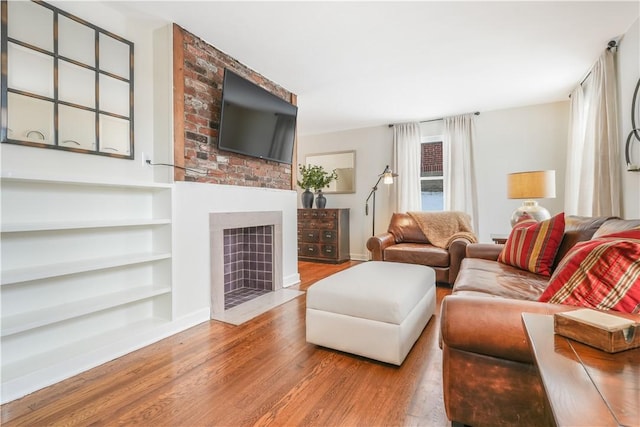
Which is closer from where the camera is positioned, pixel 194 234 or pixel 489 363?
pixel 489 363

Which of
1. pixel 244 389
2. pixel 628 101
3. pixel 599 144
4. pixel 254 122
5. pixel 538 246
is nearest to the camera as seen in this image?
pixel 244 389

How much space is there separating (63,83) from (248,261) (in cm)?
233

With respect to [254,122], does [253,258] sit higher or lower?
lower

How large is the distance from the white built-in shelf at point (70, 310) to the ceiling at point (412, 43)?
2009 mm

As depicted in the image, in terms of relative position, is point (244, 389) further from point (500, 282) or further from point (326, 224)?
point (326, 224)

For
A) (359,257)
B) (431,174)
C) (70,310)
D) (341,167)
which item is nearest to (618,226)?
(70,310)

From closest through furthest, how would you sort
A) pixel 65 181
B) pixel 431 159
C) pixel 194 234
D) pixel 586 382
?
pixel 586 382 → pixel 65 181 → pixel 194 234 → pixel 431 159

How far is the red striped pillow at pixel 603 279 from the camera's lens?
3.20 feet

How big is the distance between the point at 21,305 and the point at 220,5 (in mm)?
2233

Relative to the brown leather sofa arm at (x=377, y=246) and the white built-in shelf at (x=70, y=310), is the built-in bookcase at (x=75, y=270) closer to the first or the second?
the white built-in shelf at (x=70, y=310)

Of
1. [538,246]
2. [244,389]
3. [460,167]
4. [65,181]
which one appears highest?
[460,167]

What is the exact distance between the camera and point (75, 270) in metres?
1.76

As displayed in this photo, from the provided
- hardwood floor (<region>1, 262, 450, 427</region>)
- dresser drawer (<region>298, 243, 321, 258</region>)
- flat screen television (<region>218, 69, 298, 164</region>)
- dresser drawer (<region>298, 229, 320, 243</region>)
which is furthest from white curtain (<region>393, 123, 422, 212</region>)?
hardwood floor (<region>1, 262, 450, 427</region>)

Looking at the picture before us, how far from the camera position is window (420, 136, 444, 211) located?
4848 mm
